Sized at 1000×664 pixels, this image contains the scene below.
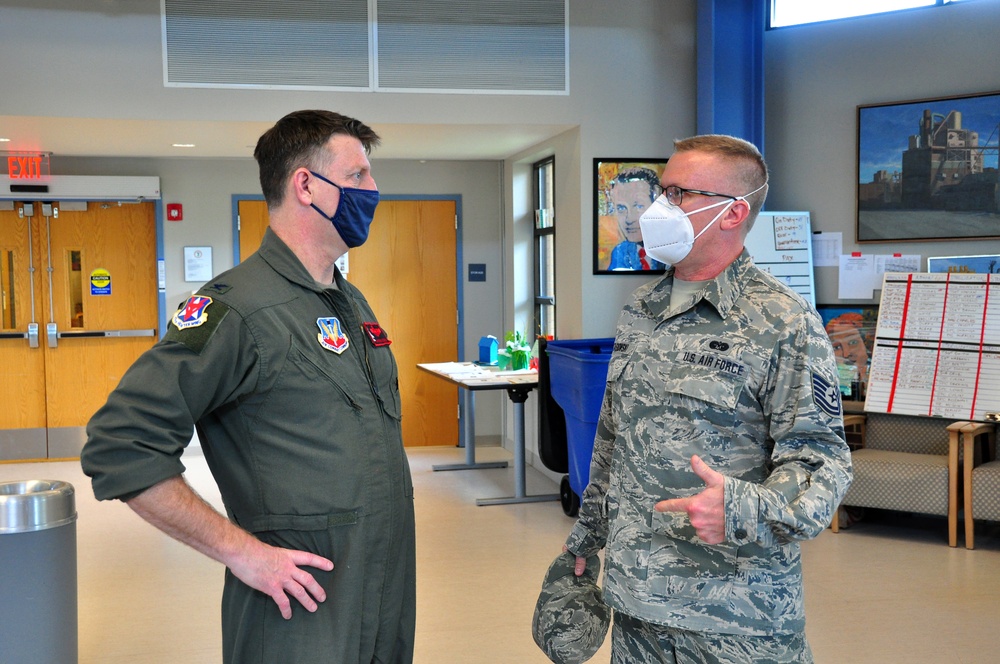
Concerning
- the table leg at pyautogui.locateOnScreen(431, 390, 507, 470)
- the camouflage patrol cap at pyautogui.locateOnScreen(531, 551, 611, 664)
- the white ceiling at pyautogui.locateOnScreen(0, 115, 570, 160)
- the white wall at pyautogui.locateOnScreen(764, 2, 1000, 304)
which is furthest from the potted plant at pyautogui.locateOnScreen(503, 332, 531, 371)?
the camouflage patrol cap at pyautogui.locateOnScreen(531, 551, 611, 664)

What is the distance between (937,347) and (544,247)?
3.25 m

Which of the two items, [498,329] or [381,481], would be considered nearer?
[381,481]

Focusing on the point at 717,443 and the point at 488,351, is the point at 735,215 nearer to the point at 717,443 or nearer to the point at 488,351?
the point at 717,443

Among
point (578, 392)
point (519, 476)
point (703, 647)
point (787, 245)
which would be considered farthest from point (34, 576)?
point (787, 245)

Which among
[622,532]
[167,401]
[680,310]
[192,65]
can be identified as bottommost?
[622,532]

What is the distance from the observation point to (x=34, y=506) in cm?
278

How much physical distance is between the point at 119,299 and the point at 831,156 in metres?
5.79

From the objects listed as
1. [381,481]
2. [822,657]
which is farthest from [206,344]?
[822,657]

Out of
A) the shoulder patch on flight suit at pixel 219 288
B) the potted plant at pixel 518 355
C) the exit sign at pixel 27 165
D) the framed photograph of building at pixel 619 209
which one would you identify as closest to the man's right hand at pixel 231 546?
the shoulder patch on flight suit at pixel 219 288

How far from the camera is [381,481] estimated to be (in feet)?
5.65

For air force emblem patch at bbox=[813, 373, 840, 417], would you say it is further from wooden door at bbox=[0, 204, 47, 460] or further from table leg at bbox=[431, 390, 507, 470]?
wooden door at bbox=[0, 204, 47, 460]

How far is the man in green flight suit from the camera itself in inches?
58.3

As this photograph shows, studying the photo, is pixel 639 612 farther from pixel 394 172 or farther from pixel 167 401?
pixel 394 172

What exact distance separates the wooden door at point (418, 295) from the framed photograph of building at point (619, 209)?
2441mm
